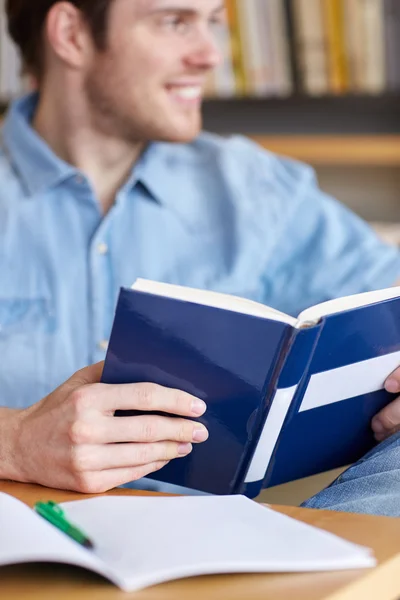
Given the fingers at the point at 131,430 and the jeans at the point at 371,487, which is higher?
the fingers at the point at 131,430

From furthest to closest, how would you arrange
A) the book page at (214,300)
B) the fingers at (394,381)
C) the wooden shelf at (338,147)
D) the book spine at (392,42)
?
the wooden shelf at (338,147) < the book spine at (392,42) < the fingers at (394,381) < the book page at (214,300)

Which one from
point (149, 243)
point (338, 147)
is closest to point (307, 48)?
point (338, 147)

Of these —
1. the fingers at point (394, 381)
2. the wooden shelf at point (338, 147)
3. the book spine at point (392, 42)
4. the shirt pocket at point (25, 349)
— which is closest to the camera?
the fingers at point (394, 381)

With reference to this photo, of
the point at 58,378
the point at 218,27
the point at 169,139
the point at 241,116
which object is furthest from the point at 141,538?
the point at 241,116

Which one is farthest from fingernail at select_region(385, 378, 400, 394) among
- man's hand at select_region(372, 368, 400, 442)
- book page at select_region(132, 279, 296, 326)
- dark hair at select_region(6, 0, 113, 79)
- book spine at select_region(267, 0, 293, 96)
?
book spine at select_region(267, 0, 293, 96)

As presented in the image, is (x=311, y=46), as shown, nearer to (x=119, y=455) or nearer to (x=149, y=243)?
(x=149, y=243)

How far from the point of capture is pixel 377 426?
112 centimetres

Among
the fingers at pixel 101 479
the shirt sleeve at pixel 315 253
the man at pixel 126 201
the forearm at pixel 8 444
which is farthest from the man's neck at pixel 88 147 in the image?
the fingers at pixel 101 479

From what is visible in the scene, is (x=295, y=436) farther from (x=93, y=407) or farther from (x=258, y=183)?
(x=258, y=183)

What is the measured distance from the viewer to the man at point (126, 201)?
4.81 feet

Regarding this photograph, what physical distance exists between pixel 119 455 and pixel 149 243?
0.69 m

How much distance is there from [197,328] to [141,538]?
22 cm

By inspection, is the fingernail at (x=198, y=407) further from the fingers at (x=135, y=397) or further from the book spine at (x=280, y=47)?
the book spine at (x=280, y=47)

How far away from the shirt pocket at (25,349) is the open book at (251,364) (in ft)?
1.48
